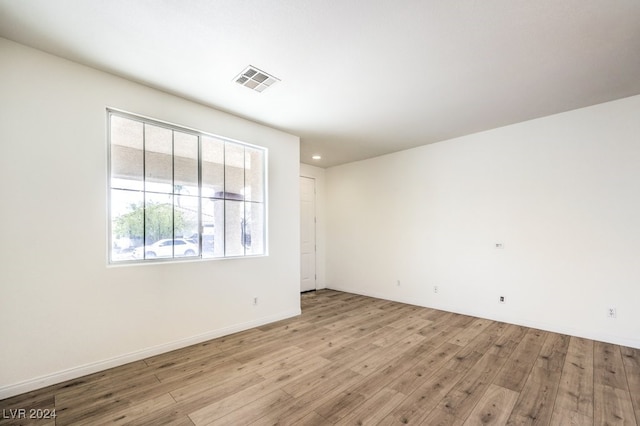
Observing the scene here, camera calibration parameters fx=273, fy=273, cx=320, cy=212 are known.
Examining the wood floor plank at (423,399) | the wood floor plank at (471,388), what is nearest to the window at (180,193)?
the wood floor plank at (423,399)

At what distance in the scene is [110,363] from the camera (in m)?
2.60

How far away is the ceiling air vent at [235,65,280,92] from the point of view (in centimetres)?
262

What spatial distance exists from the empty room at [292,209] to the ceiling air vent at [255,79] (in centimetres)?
3

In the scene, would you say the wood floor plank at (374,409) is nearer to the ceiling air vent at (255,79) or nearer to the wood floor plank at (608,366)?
the wood floor plank at (608,366)

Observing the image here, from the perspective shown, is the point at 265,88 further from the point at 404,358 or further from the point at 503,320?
the point at 503,320

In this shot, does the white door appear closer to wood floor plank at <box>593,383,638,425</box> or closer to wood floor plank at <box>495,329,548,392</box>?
wood floor plank at <box>495,329,548,392</box>

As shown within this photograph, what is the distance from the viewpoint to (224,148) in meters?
3.65

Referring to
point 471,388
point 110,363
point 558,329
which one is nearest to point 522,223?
point 558,329

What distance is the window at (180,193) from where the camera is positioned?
9.19ft

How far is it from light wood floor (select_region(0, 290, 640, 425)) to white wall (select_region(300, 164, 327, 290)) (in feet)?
9.18

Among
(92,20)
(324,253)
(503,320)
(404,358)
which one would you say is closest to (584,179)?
(503,320)

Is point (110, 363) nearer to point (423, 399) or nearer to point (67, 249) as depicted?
point (67, 249)

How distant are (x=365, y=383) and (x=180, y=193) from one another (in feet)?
9.12

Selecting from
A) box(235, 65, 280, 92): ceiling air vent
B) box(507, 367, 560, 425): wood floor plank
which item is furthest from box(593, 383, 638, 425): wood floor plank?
box(235, 65, 280, 92): ceiling air vent
